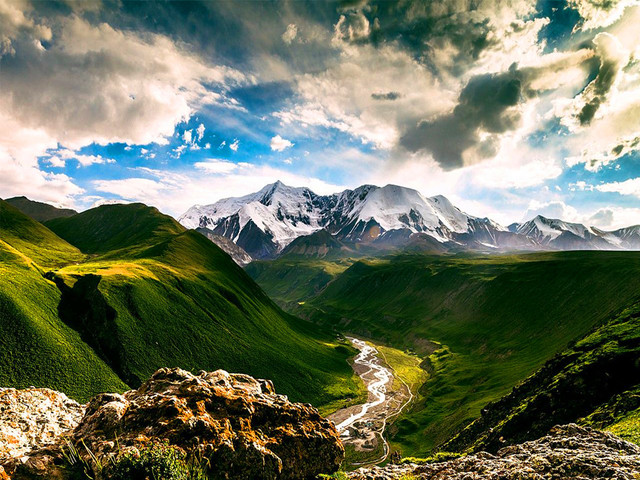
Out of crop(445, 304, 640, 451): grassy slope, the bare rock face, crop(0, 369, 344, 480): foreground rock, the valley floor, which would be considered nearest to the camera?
crop(0, 369, 344, 480): foreground rock

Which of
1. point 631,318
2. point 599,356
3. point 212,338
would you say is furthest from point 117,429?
point 212,338

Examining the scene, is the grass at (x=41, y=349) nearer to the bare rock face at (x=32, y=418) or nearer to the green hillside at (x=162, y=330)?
the green hillside at (x=162, y=330)

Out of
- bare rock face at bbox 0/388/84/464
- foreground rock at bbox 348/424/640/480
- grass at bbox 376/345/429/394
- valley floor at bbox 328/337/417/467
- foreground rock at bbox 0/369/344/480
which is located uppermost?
foreground rock at bbox 348/424/640/480

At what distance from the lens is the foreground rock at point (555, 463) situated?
66.2ft

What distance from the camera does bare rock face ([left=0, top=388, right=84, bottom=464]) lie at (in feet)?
73.3

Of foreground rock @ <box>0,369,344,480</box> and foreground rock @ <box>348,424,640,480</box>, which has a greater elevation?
foreground rock @ <box>348,424,640,480</box>

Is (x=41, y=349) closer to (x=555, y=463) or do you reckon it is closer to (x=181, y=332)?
(x=181, y=332)

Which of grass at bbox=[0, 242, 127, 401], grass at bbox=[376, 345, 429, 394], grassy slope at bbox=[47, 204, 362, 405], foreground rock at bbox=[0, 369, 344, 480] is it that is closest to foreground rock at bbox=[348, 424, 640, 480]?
Result: foreground rock at bbox=[0, 369, 344, 480]

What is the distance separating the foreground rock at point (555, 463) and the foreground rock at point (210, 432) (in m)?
5.09

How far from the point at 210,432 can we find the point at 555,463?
23088 mm

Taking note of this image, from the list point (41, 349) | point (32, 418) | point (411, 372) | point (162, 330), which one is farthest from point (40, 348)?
point (411, 372)

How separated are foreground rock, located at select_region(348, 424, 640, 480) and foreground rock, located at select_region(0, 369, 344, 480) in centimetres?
509

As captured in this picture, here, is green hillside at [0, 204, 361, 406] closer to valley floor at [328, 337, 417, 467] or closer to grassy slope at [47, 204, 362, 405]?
grassy slope at [47, 204, 362, 405]

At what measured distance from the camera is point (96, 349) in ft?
360
